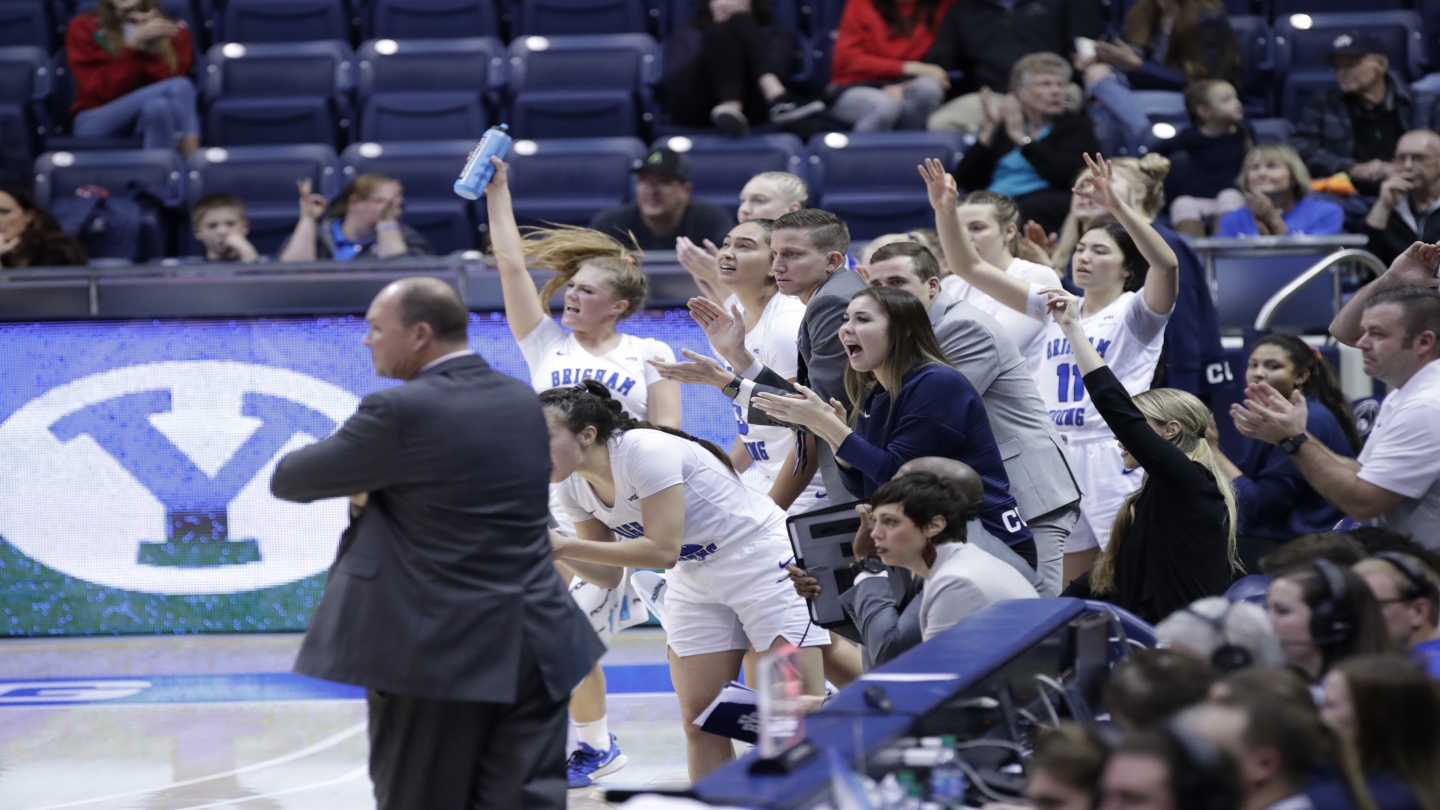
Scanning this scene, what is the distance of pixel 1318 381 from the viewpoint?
541cm

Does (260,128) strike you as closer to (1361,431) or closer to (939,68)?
(939,68)

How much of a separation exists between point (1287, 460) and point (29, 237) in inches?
227

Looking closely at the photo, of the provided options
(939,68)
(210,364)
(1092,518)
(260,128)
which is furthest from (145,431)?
(939,68)

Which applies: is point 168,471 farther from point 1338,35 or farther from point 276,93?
point 1338,35

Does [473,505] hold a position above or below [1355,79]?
below

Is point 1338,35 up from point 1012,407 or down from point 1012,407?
up

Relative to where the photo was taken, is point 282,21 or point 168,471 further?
point 282,21

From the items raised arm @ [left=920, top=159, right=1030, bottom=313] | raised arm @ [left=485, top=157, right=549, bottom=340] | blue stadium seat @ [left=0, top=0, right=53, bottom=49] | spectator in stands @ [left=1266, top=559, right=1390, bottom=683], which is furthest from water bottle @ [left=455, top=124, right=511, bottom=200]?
blue stadium seat @ [left=0, top=0, right=53, bottom=49]

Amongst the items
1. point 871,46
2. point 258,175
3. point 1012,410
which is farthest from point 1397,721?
point 258,175

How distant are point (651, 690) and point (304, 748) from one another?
1.42 meters

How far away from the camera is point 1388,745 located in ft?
8.87

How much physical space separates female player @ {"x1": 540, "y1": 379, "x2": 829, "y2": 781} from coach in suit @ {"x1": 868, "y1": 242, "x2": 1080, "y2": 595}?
0.69m

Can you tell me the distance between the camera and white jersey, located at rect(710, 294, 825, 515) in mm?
5164

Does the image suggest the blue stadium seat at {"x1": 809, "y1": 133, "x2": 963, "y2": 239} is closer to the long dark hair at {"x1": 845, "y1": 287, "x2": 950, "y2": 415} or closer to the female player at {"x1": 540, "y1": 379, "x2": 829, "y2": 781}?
the female player at {"x1": 540, "y1": 379, "x2": 829, "y2": 781}
